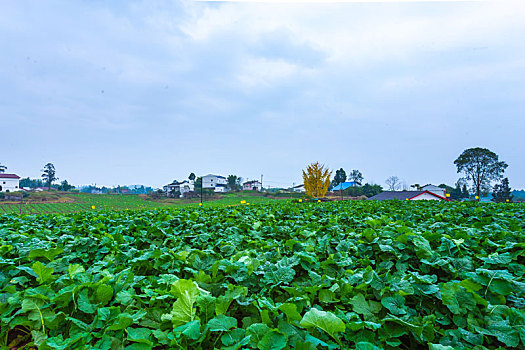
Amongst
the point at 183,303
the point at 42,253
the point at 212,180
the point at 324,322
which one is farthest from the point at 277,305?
the point at 212,180

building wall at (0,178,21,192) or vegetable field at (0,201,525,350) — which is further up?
building wall at (0,178,21,192)

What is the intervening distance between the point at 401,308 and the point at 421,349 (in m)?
0.25

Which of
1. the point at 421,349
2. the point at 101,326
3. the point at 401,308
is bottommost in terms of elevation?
the point at 421,349

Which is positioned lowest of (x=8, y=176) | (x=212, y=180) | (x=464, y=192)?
(x=464, y=192)

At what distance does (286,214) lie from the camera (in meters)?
7.02

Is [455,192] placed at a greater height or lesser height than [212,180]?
lesser

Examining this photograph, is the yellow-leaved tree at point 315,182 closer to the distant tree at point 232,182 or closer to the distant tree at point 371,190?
the distant tree at point 371,190

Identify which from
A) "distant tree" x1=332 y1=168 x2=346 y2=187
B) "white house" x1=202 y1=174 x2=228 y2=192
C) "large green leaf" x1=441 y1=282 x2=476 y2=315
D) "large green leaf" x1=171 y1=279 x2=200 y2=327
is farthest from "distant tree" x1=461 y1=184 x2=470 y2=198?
"large green leaf" x1=171 y1=279 x2=200 y2=327

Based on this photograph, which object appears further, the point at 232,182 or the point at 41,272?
the point at 232,182

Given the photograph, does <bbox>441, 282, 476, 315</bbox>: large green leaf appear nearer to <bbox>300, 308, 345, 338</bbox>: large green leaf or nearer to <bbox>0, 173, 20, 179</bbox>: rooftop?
<bbox>300, 308, 345, 338</bbox>: large green leaf

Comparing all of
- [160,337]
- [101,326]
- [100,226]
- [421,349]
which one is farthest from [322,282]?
[100,226]

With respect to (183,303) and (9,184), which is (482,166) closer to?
(183,303)

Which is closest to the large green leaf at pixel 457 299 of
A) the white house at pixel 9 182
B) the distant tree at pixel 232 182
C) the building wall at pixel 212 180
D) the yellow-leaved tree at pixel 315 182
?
the yellow-leaved tree at pixel 315 182

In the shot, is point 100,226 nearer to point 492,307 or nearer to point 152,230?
point 152,230
